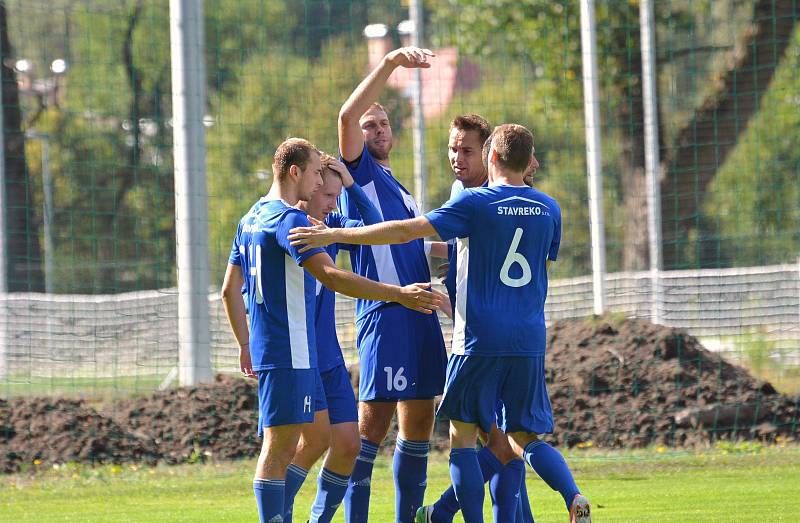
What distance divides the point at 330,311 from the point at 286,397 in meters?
1.03

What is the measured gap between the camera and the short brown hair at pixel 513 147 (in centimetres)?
613

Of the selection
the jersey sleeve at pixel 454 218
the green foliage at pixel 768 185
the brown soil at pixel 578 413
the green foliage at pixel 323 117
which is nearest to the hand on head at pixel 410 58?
the jersey sleeve at pixel 454 218

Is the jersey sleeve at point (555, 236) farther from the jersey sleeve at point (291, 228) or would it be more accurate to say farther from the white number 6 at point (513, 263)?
the jersey sleeve at point (291, 228)

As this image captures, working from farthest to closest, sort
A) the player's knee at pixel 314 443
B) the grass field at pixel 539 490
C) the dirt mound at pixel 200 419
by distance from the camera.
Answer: the dirt mound at pixel 200 419 → the grass field at pixel 539 490 → the player's knee at pixel 314 443

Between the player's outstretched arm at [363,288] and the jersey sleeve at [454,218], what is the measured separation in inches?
11.4

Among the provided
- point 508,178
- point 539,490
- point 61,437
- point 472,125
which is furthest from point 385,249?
point 61,437

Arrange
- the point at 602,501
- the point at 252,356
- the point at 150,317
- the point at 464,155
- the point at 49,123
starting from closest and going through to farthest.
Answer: the point at 252,356, the point at 464,155, the point at 602,501, the point at 150,317, the point at 49,123

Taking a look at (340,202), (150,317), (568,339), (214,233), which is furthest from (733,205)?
(340,202)

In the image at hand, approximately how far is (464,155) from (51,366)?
10301 millimetres

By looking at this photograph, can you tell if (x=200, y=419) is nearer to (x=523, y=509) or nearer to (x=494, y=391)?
(x=523, y=509)

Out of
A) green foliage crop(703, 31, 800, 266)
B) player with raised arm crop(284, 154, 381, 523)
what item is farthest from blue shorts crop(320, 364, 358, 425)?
green foliage crop(703, 31, 800, 266)

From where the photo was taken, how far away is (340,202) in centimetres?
732

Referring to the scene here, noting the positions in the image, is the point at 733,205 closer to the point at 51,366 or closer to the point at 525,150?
the point at 51,366

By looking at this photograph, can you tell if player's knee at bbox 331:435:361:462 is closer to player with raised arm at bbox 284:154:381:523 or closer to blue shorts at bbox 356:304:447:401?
player with raised arm at bbox 284:154:381:523
